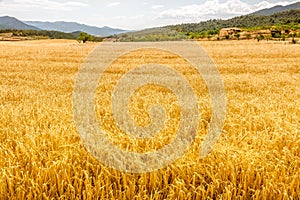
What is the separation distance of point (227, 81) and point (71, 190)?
8603 millimetres

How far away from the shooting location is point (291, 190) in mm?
2916

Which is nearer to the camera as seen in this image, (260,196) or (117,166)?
(260,196)

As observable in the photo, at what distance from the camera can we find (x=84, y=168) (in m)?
3.19

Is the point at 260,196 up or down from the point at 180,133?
down

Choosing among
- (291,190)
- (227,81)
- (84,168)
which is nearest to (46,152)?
(84,168)

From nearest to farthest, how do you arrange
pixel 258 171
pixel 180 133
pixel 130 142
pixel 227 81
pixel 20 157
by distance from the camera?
pixel 258 171 → pixel 20 157 → pixel 130 142 → pixel 180 133 → pixel 227 81

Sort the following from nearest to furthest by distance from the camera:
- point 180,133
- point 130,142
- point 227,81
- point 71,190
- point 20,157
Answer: point 71,190
point 20,157
point 130,142
point 180,133
point 227,81

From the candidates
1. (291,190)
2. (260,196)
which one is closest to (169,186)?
(260,196)

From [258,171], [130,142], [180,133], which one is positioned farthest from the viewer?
[180,133]

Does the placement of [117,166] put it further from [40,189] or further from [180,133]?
[180,133]

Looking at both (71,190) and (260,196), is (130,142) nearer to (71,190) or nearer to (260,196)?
(71,190)

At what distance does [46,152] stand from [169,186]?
1.44 m

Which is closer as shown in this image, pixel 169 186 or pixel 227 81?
pixel 169 186

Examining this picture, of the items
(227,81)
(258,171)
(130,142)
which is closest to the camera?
(258,171)
